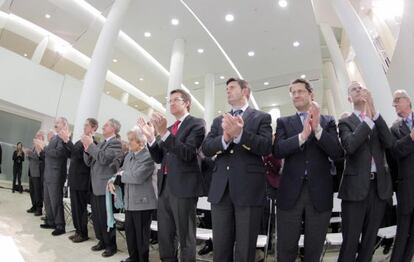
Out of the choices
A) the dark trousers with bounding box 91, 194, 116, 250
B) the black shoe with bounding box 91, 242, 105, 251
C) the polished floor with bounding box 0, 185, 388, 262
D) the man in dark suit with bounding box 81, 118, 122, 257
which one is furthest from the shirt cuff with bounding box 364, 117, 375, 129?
the black shoe with bounding box 91, 242, 105, 251

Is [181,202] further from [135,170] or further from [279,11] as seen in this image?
[279,11]

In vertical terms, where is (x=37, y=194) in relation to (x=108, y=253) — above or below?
above

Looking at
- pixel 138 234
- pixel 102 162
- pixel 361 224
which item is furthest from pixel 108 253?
pixel 361 224

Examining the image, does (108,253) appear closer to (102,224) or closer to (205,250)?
(102,224)

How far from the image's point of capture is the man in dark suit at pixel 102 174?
337cm

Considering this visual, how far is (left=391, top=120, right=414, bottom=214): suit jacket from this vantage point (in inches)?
90.8

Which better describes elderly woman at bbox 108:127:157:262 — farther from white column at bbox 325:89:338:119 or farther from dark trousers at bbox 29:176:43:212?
white column at bbox 325:89:338:119

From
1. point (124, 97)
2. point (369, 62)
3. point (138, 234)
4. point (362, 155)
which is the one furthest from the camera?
point (124, 97)

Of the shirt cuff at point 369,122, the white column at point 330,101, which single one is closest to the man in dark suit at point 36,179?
the shirt cuff at point 369,122

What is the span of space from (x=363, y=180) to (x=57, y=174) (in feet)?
12.6

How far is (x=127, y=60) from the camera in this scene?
10797 millimetres

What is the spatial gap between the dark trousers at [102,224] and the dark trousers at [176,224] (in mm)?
1077

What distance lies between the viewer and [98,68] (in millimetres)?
7188

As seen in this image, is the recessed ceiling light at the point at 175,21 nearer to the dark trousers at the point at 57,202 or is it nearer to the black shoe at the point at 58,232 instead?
the dark trousers at the point at 57,202
